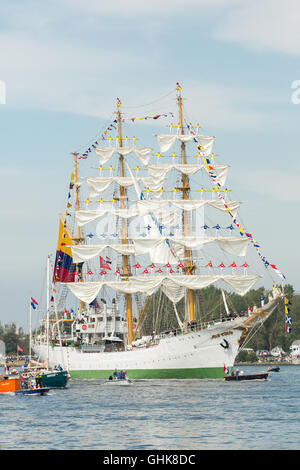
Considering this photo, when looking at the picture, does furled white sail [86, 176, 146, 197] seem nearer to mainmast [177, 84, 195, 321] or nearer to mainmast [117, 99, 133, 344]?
mainmast [117, 99, 133, 344]

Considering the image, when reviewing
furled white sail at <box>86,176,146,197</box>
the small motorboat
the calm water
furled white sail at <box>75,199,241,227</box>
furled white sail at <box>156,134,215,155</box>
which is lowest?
the calm water

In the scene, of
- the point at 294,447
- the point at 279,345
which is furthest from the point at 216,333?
the point at 279,345

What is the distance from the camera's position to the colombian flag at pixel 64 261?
367 ft

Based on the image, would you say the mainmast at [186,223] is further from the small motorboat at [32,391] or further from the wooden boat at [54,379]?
the small motorboat at [32,391]

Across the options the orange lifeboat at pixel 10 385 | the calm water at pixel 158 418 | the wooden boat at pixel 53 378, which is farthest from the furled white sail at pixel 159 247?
the orange lifeboat at pixel 10 385

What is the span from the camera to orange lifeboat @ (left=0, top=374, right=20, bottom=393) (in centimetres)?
7631

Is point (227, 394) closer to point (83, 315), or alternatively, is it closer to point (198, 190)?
point (198, 190)

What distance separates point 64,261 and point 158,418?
6249 centimetres

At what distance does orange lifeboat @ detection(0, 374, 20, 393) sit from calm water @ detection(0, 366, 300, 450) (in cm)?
196

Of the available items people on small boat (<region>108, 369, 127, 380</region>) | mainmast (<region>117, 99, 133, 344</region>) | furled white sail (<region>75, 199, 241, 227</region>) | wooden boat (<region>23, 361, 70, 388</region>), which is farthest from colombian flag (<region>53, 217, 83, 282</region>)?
wooden boat (<region>23, 361, 70, 388</region>)

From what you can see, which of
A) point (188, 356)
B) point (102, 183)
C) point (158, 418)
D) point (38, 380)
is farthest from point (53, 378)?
point (102, 183)

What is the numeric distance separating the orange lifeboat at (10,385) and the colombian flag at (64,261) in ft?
116

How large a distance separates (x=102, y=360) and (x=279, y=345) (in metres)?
74.1

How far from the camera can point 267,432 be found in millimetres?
45219
